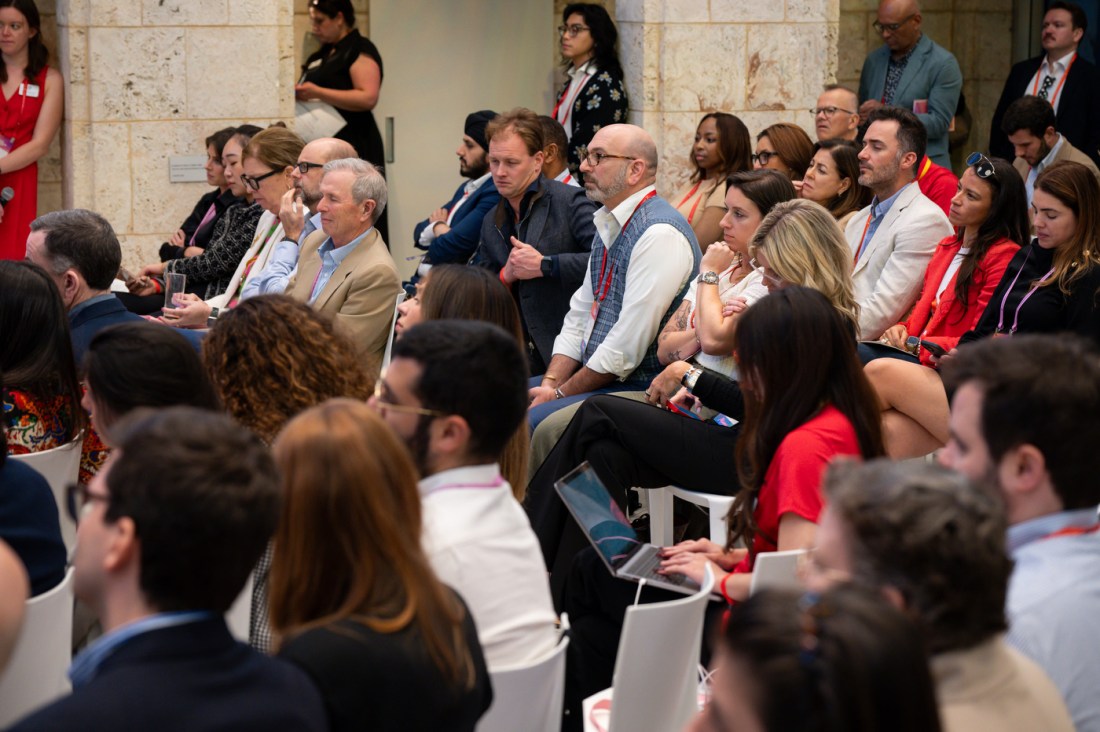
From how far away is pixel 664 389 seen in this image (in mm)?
4121

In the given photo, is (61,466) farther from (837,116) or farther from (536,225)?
(837,116)

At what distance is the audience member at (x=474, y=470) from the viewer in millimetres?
2145

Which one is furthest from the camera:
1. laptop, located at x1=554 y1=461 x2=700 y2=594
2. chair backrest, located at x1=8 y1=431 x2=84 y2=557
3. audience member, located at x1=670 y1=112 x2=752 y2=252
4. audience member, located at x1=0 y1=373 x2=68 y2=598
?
audience member, located at x1=670 y1=112 x2=752 y2=252

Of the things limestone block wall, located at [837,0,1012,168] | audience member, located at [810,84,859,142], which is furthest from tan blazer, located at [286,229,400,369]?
limestone block wall, located at [837,0,1012,168]

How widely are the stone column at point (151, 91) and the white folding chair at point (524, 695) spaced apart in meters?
5.39

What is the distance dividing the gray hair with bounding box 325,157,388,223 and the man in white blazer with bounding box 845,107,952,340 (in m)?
1.81

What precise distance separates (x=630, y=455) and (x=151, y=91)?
4.03m

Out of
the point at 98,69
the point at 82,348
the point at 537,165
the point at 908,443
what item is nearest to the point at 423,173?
the point at 98,69

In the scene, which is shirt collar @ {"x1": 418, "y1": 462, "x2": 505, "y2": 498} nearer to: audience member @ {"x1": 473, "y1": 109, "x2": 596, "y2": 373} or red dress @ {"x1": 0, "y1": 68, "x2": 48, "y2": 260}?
audience member @ {"x1": 473, "y1": 109, "x2": 596, "y2": 373}

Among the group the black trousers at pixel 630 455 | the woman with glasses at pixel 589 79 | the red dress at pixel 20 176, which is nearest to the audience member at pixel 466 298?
the black trousers at pixel 630 455

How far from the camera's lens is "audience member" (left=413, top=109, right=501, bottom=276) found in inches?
231

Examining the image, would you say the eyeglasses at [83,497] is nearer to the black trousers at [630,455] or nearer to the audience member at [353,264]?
the black trousers at [630,455]

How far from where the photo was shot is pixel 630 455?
4.00m

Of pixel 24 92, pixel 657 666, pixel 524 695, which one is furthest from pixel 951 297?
pixel 24 92
